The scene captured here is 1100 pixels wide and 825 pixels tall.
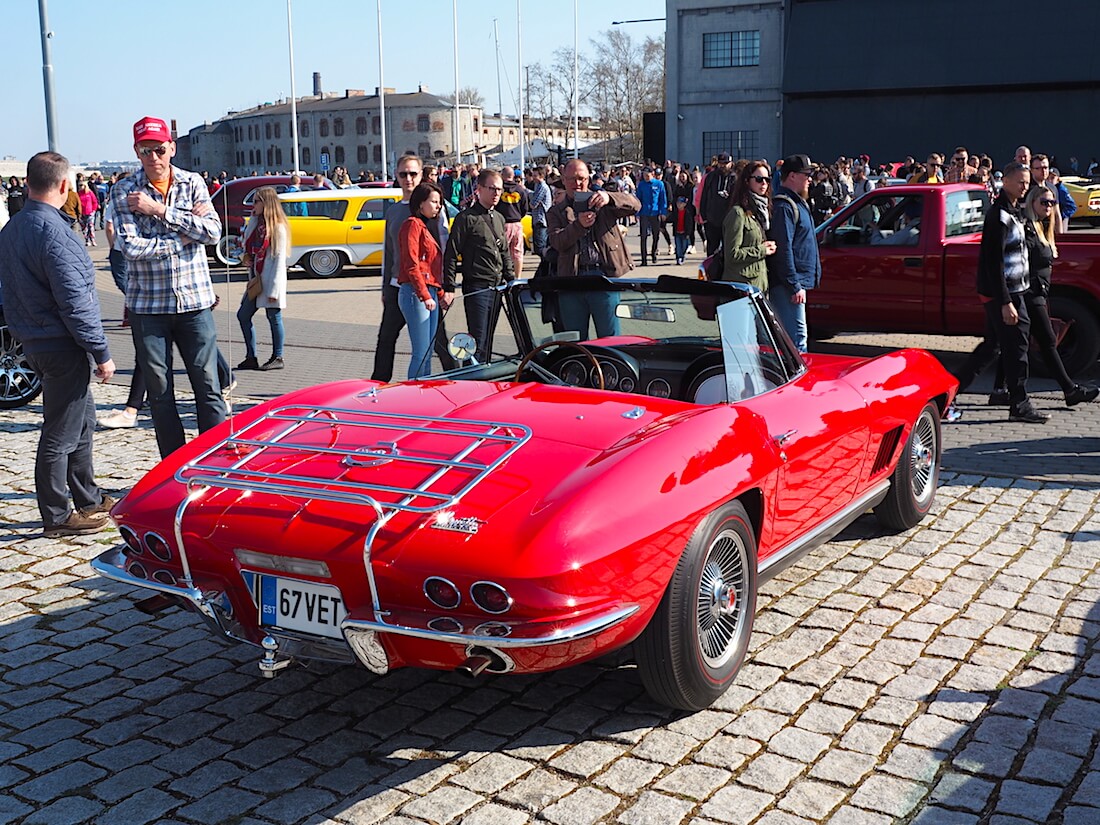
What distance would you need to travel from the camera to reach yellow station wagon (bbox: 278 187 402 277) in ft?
71.0

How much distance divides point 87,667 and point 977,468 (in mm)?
5330

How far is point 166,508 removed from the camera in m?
4.00

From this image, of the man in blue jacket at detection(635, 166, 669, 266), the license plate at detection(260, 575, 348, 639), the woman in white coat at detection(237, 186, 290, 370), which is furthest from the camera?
the man in blue jacket at detection(635, 166, 669, 266)

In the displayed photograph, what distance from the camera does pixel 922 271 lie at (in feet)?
35.9

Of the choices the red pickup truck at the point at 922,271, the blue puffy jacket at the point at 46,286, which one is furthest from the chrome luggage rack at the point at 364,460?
the red pickup truck at the point at 922,271

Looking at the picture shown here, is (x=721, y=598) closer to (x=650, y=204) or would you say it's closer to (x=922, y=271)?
(x=922, y=271)

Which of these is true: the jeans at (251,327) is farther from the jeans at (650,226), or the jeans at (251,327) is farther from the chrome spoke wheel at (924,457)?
the jeans at (650,226)

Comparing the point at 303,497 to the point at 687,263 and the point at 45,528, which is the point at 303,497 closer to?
the point at 45,528

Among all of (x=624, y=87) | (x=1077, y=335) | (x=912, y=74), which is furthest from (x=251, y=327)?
(x=624, y=87)

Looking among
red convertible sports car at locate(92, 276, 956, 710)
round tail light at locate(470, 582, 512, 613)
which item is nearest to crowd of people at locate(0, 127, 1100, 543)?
red convertible sports car at locate(92, 276, 956, 710)

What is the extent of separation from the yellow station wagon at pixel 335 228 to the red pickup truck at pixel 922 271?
1184cm

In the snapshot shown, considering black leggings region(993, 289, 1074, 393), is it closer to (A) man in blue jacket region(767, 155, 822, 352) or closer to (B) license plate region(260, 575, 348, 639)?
(A) man in blue jacket region(767, 155, 822, 352)

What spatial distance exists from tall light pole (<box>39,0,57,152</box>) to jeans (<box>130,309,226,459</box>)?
13016mm

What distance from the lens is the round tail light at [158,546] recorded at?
13.0 ft
